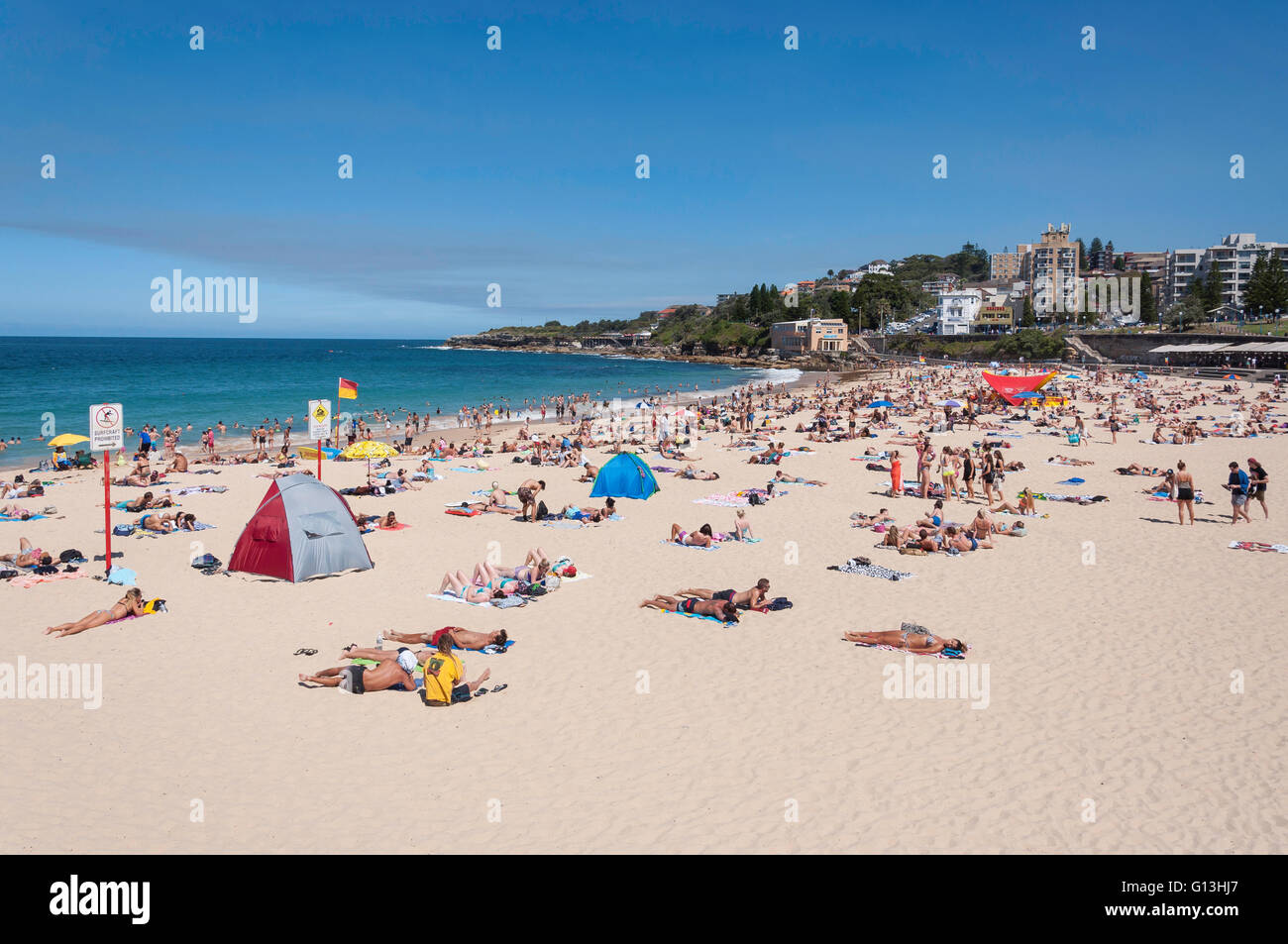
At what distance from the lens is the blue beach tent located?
56.7 ft

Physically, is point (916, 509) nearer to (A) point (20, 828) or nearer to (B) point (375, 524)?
(B) point (375, 524)

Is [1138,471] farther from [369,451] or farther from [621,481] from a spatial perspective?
[369,451]

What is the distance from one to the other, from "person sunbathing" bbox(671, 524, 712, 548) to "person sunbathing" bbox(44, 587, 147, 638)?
757cm

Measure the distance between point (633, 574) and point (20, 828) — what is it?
7.43 m

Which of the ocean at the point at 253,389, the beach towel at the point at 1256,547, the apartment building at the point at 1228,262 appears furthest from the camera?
the apartment building at the point at 1228,262

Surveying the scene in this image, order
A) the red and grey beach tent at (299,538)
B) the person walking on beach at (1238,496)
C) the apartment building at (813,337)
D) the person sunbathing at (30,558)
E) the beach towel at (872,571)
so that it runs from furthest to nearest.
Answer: the apartment building at (813,337) → the person walking on beach at (1238,496) → the person sunbathing at (30,558) → the beach towel at (872,571) → the red and grey beach tent at (299,538)

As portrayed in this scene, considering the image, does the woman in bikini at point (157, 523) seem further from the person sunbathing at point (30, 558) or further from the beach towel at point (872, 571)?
the beach towel at point (872, 571)

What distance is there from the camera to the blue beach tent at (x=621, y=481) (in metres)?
17.3

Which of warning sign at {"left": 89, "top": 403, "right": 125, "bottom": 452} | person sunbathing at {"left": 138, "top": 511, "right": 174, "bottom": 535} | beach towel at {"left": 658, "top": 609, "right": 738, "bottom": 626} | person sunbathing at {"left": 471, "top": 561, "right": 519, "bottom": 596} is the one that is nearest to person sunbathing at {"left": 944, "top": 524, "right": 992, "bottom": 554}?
beach towel at {"left": 658, "top": 609, "right": 738, "bottom": 626}

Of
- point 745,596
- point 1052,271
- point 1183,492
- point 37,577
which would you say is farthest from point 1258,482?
point 1052,271

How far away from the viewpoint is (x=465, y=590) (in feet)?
33.6

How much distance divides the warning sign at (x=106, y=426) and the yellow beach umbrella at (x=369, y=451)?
13.1 m

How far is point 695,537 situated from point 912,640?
5206 millimetres

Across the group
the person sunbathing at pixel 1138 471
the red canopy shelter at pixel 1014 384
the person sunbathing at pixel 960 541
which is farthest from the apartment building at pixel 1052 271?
the person sunbathing at pixel 960 541
